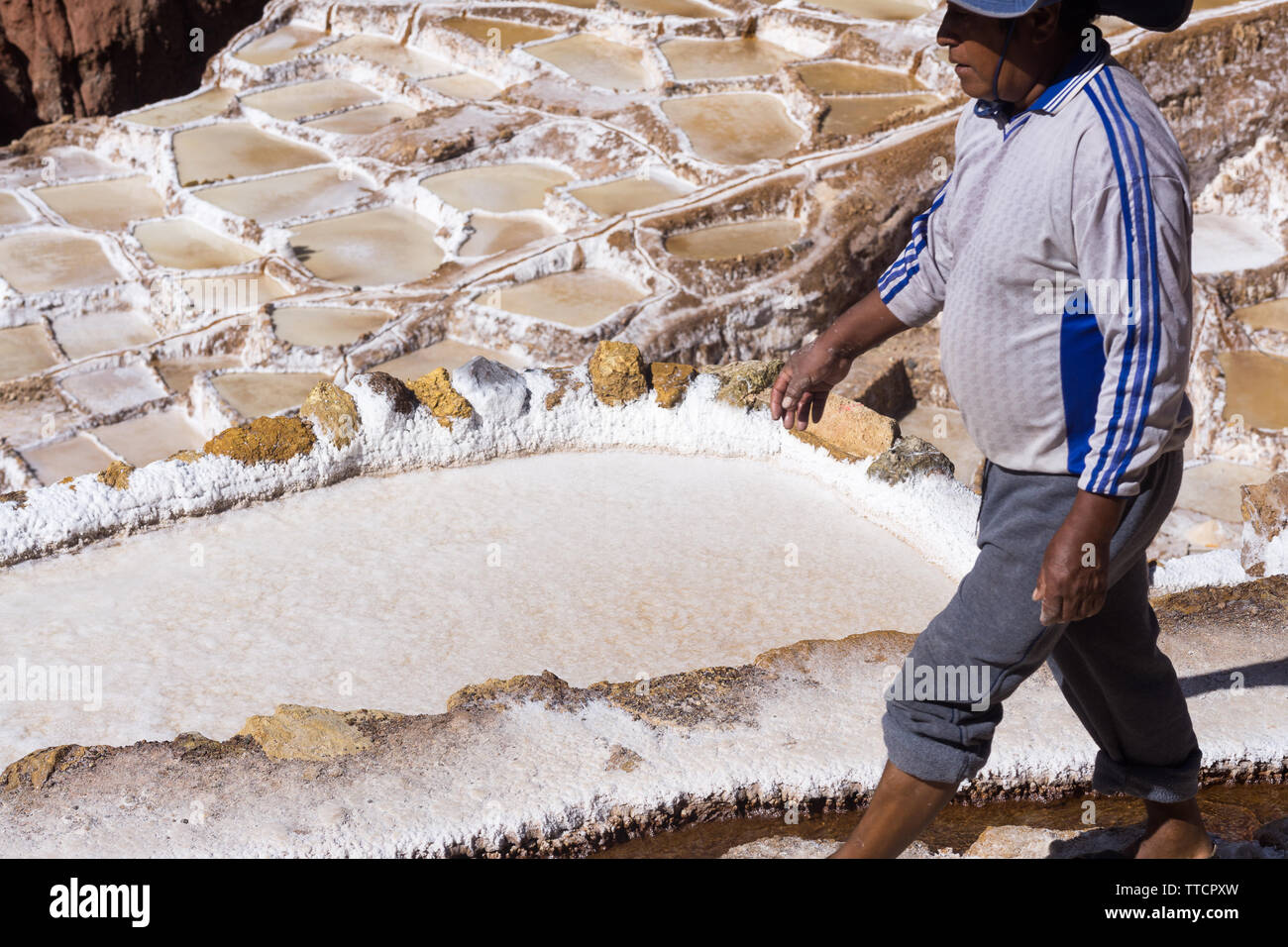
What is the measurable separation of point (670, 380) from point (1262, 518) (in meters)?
2.53

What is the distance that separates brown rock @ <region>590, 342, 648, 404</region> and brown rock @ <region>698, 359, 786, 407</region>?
32 cm

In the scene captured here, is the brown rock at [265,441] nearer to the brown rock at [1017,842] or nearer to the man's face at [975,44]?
the brown rock at [1017,842]

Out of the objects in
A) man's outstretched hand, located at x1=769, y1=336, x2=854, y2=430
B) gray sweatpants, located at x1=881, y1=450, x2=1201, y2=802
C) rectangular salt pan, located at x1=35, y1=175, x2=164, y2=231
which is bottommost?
rectangular salt pan, located at x1=35, y1=175, x2=164, y2=231

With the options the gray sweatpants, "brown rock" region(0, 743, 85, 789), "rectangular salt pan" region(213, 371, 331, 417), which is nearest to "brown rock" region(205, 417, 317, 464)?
"brown rock" region(0, 743, 85, 789)

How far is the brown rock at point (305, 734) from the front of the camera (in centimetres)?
350

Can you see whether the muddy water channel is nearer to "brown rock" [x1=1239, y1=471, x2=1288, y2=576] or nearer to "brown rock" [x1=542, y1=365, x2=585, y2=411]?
"brown rock" [x1=1239, y1=471, x2=1288, y2=576]

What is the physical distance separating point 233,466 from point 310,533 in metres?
0.43

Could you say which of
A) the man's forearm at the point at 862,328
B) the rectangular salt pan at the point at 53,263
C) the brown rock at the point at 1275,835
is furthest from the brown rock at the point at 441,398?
the rectangular salt pan at the point at 53,263

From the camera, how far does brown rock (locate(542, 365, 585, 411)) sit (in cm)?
595

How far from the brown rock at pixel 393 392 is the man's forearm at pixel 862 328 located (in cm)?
295

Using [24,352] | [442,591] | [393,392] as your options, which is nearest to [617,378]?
[393,392]

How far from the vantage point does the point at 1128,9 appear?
2.54m
